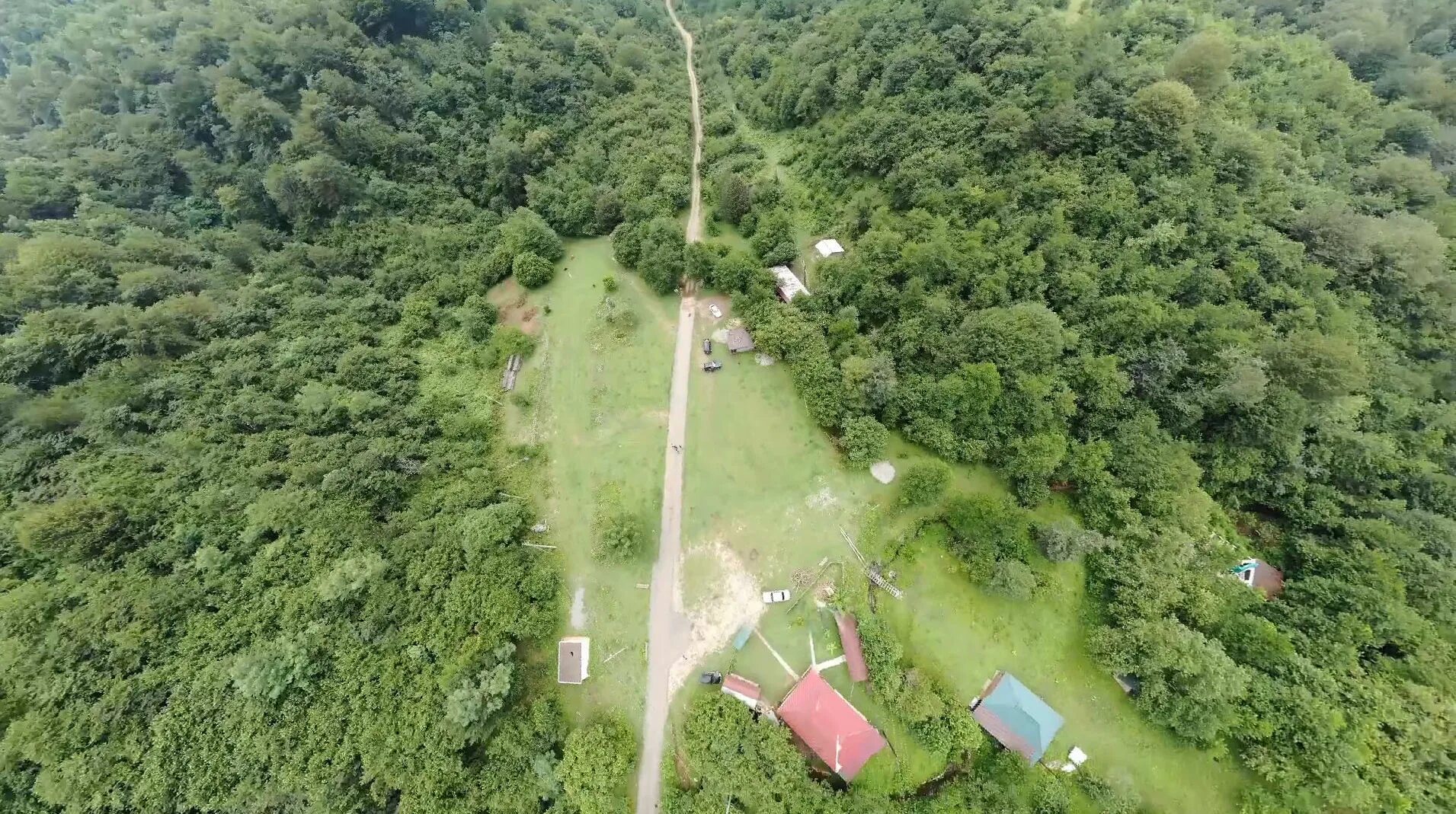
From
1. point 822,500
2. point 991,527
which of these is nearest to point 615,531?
point 822,500

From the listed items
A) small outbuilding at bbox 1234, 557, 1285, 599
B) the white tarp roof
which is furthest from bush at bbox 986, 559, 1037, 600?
the white tarp roof

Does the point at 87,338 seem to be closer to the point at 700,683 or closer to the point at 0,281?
the point at 0,281

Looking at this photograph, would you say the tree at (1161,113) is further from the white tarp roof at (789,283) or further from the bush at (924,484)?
the bush at (924,484)

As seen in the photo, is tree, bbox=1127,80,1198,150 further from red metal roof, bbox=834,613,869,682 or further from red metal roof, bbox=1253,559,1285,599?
red metal roof, bbox=834,613,869,682

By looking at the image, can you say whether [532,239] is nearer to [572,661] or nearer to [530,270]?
[530,270]

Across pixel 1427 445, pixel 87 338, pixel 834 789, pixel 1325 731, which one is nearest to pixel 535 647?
pixel 834 789

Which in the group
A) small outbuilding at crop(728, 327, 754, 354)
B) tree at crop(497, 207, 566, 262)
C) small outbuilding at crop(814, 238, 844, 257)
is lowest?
small outbuilding at crop(728, 327, 754, 354)
